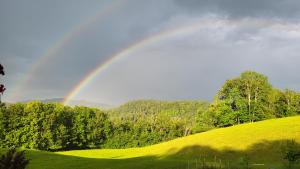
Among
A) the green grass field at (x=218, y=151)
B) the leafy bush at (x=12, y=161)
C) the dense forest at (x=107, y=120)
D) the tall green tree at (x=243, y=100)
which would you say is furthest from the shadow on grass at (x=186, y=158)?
the tall green tree at (x=243, y=100)

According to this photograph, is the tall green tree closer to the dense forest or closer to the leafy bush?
the dense forest

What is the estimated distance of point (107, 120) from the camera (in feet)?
470

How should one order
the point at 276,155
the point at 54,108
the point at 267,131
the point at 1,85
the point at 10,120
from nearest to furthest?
1. the point at 1,85
2. the point at 276,155
3. the point at 267,131
4. the point at 10,120
5. the point at 54,108

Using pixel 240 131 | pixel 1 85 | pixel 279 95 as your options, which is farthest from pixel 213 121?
pixel 1 85

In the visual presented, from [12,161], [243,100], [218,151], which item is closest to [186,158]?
[218,151]

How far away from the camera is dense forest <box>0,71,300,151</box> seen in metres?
111

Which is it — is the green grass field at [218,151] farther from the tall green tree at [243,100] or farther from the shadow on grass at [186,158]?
the tall green tree at [243,100]

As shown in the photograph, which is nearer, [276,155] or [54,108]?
[276,155]

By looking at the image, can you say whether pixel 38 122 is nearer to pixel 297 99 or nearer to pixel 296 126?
pixel 296 126

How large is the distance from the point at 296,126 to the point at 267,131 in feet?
20.4

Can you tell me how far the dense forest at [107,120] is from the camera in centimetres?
11100

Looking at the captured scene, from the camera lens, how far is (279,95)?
439 ft

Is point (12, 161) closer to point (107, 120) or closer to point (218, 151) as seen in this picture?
point (218, 151)

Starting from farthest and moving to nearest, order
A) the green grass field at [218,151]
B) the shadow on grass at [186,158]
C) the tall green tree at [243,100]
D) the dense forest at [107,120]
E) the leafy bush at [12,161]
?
the tall green tree at [243,100]
the dense forest at [107,120]
the green grass field at [218,151]
the shadow on grass at [186,158]
the leafy bush at [12,161]
